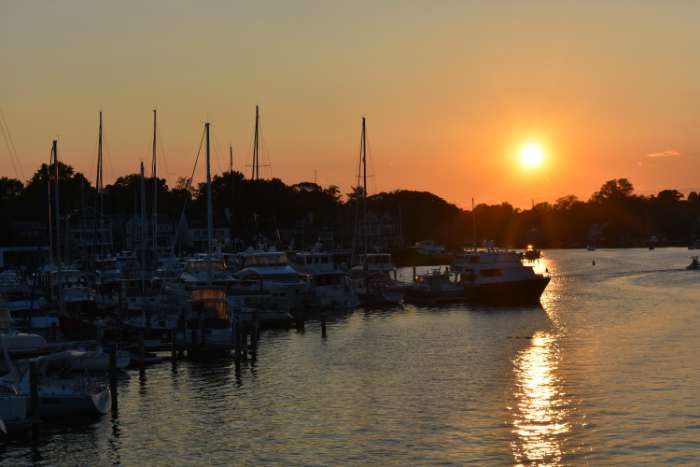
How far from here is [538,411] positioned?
1687 inches

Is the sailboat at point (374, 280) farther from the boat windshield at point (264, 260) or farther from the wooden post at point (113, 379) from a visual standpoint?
the wooden post at point (113, 379)

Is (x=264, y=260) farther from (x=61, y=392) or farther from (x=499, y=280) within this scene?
(x=61, y=392)

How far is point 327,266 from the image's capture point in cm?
9550

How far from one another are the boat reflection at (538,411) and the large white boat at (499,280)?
31.7 meters

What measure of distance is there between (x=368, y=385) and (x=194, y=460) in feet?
49.4

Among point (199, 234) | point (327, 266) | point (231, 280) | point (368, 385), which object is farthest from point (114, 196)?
point (368, 385)

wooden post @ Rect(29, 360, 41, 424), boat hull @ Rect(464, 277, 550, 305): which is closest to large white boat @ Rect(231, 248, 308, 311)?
boat hull @ Rect(464, 277, 550, 305)

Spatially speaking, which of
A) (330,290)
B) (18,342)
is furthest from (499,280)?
(18,342)

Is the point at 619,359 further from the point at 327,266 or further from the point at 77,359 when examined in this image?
the point at 327,266

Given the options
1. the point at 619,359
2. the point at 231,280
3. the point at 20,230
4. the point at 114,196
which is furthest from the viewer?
the point at 114,196

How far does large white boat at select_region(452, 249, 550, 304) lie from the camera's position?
93000 mm

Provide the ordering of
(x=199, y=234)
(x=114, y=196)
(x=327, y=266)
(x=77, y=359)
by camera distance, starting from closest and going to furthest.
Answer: (x=77, y=359)
(x=327, y=266)
(x=199, y=234)
(x=114, y=196)

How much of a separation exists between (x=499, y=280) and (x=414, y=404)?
50135 millimetres

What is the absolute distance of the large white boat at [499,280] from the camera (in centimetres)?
9300
